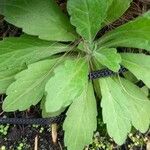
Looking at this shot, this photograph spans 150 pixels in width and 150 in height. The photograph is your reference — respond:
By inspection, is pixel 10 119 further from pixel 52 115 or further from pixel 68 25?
pixel 68 25

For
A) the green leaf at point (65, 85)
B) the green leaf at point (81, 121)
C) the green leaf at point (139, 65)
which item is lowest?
the green leaf at point (81, 121)

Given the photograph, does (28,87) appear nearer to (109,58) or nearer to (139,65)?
(109,58)

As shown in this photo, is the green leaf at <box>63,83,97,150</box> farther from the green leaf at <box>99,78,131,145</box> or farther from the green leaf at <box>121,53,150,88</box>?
the green leaf at <box>121,53,150,88</box>

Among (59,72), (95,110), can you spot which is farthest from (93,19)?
(95,110)

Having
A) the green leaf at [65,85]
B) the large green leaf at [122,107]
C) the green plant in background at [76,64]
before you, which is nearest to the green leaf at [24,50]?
the green plant in background at [76,64]

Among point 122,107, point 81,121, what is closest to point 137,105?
point 122,107

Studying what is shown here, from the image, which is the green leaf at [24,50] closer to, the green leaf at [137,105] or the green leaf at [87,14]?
the green leaf at [87,14]
